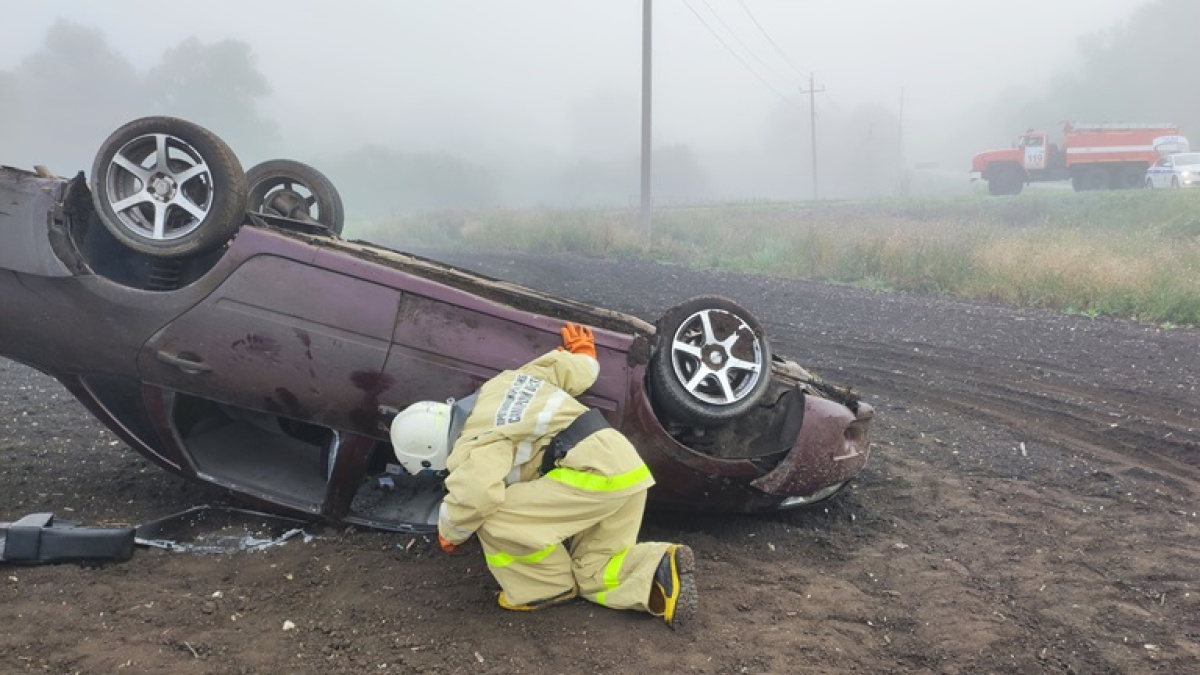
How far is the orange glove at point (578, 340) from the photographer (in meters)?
3.94

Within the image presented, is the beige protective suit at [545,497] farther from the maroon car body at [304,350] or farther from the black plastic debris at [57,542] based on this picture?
the black plastic debris at [57,542]

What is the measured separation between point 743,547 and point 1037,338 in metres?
6.82

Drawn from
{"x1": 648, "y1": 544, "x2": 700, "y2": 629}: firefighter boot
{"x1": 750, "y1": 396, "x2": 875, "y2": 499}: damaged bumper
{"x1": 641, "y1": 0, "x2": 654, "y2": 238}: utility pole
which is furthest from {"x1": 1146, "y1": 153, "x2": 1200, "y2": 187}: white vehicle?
{"x1": 648, "y1": 544, "x2": 700, "y2": 629}: firefighter boot

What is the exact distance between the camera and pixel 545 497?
11.3ft

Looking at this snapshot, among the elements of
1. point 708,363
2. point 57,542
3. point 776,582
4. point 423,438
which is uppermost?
point 708,363

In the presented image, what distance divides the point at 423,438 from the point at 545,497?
51 cm

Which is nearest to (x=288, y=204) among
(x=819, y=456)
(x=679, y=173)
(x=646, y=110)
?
(x=819, y=456)

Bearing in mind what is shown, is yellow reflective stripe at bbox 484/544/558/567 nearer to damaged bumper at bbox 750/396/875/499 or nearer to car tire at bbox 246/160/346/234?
damaged bumper at bbox 750/396/875/499

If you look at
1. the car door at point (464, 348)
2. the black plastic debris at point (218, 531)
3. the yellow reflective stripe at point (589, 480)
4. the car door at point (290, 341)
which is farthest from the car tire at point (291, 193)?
the yellow reflective stripe at point (589, 480)

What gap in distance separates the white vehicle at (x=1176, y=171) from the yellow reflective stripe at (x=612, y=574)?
102ft

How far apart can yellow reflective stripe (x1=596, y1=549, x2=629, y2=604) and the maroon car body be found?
1.97 ft

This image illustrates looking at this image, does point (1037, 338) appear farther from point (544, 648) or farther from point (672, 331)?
point (544, 648)

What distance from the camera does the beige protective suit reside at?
332 centimetres

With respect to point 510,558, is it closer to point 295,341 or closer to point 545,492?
point 545,492
